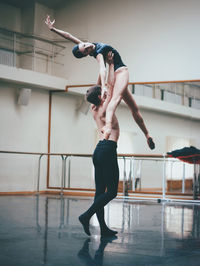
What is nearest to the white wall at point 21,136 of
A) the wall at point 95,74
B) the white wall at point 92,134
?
the wall at point 95,74

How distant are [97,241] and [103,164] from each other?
0.67 meters

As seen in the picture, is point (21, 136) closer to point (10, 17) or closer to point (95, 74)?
point (95, 74)

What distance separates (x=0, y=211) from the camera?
6277 millimetres

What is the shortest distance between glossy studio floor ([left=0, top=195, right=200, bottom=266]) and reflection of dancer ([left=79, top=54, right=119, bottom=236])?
225mm

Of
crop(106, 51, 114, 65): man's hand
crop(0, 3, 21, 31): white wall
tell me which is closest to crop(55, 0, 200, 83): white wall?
crop(0, 3, 21, 31): white wall

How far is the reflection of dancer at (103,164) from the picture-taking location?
4.05m

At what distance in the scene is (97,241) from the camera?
3.87 m

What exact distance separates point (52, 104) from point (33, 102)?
0.50 meters

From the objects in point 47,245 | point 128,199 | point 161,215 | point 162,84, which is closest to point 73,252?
point 47,245

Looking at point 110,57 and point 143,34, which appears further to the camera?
point 143,34

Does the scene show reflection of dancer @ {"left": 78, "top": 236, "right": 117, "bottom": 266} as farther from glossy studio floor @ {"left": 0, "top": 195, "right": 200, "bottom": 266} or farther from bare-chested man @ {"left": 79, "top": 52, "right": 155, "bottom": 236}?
bare-chested man @ {"left": 79, "top": 52, "right": 155, "bottom": 236}

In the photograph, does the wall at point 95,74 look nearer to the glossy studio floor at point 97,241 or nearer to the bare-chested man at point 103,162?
the glossy studio floor at point 97,241

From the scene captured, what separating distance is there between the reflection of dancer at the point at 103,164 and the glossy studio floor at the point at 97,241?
0.22m

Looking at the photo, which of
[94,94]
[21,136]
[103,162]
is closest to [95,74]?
[21,136]
